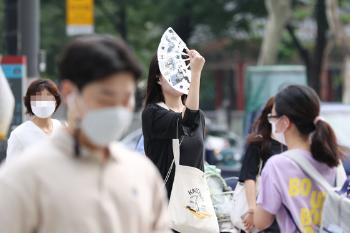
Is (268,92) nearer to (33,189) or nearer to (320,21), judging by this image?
(320,21)

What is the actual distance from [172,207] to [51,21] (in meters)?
21.8

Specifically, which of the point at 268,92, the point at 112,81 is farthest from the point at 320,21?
the point at 112,81

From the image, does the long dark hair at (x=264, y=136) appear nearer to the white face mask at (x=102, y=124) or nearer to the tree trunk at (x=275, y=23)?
the white face mask at (x=102, y=124)

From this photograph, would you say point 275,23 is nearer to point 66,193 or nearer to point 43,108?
point 43,108

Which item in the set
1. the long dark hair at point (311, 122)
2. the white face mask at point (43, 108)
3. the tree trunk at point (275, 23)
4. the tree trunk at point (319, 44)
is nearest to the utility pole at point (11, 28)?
the white face mask at point (43, 108)

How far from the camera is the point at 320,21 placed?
26.0 m

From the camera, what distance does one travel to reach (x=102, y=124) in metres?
2.81

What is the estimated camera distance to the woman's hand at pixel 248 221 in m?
5.44

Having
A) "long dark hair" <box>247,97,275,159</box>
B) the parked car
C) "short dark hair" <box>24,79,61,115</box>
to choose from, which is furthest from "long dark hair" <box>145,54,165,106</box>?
the parked car

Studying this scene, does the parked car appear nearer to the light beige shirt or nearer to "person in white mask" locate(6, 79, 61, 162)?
"person in white mask" locate(6, 79, 61, 162)

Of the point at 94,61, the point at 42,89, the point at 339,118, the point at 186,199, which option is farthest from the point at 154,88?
the point at 339,118

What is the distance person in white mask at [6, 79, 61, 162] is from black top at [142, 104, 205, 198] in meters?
1.07

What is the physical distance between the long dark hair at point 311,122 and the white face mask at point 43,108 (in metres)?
2.21

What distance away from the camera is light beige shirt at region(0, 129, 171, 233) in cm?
276
